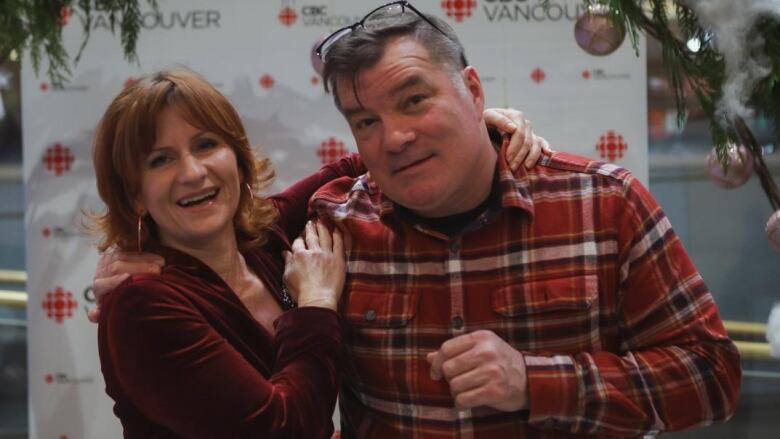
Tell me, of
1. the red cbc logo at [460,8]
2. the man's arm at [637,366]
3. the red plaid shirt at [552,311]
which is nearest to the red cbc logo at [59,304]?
the red plaid shirt at [552,311]

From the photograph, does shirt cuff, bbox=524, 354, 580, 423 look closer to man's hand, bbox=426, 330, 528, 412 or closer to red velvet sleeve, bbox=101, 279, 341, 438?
man's hand, bbox=426, 330, 528, 412

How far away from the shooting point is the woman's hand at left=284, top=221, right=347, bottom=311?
2.02 metres

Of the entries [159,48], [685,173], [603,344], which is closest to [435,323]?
[603,344]

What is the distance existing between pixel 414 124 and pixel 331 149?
1.19 m

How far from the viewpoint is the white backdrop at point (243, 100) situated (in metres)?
3.04

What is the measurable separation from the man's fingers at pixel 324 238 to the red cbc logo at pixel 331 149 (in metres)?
0.91

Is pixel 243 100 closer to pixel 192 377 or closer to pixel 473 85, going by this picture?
pixel 473 85

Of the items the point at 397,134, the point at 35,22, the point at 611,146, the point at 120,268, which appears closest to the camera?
the point at 397,134

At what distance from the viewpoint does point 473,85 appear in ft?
6.62

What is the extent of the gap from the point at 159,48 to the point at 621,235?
1.72 meters

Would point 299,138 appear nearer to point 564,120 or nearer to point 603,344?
point 564,120

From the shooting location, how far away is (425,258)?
2.04 meters

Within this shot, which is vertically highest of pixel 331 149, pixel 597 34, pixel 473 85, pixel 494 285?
pixel 597 34

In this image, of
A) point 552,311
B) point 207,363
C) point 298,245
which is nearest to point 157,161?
point 298,245
